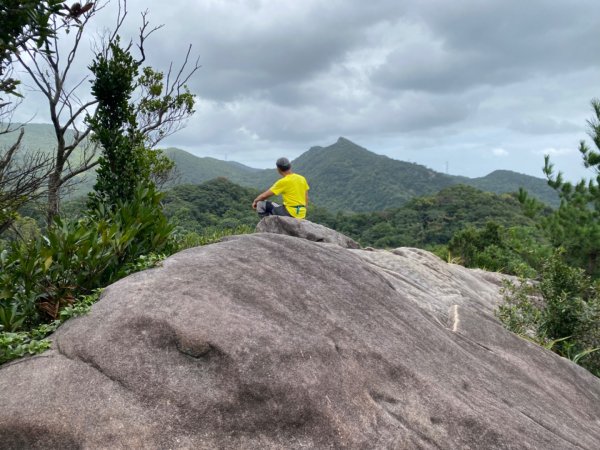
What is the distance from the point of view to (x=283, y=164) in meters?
10.7

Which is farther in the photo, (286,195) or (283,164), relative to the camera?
(286,195)

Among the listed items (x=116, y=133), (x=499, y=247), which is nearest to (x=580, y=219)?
(x=499, y=247)

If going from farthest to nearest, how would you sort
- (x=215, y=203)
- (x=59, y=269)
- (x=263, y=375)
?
(x=215, y=203) → (x=59, y=269) → (x=263, y=375)

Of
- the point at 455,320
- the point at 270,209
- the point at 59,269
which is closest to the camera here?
the point at 59,269

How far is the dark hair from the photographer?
10672 millimetres

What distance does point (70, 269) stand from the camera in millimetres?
5145

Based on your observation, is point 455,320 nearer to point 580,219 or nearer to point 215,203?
point 580,219

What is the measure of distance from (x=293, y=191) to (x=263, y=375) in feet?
24.2

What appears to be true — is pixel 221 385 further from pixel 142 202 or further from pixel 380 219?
pixel 380 219

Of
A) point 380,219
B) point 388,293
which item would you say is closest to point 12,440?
point 388,293

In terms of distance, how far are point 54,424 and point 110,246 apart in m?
2.47

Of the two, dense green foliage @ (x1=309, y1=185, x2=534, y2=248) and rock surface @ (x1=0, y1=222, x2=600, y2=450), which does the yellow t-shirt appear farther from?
dense green foliage @ (x1=309, y1=185, x2=534, y2=248)

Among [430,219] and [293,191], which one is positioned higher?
[293,191]

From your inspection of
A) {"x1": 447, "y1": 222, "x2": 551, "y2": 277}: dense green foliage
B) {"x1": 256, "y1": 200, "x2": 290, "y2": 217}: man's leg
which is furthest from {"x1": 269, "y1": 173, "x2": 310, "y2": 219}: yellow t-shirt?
{"x1": 447, "y1": 222, "x2": 551, "y2": 277}: dense green foliage
